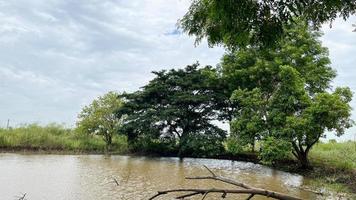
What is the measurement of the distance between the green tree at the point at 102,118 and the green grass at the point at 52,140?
1.63ft

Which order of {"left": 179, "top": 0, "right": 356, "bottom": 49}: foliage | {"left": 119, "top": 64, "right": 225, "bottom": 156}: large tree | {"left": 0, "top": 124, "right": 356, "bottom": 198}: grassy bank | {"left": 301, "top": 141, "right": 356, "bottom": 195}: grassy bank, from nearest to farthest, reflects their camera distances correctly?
{"left": 179, "top": 0, "right": 356, "bottom": 49}: foliage < {"left": 301, "top": 141, "right": 356, "bottom": 195}: grassy bank < {"left": 0, "top": 124, "right": 356, "bottom": 198}: grassy bank < {"left": 119, "top": 64, "right": 225, "bottom": 156}: large tree

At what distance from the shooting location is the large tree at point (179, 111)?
23542 mm

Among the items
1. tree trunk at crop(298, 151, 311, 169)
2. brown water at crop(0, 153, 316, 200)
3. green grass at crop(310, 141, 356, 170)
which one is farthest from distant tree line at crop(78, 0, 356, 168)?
brown water at crop(0, 153, 316, 200)

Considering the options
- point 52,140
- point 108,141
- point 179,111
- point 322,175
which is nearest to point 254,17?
point 322,175

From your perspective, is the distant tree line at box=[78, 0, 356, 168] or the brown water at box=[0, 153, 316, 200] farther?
the brown water at box=[0, 153, 316, 200]

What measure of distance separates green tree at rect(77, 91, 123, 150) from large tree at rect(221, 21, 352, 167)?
386 inches

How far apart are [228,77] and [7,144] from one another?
13629 mm

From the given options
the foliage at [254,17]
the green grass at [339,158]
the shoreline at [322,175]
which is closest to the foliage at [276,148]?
the shoreline at [322,175]

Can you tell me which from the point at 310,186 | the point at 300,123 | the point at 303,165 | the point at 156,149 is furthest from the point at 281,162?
the point at 156,149

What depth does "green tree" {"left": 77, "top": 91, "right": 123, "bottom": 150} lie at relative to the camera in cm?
2778

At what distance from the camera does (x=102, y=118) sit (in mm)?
27922

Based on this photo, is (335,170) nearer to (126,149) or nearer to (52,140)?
(126,149)

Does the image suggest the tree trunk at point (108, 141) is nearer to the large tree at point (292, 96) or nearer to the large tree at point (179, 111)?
the large tree at point (179, 111)

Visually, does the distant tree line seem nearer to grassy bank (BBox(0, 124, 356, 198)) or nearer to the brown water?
grassy bank (BBox(0, 124, 356, 198))
